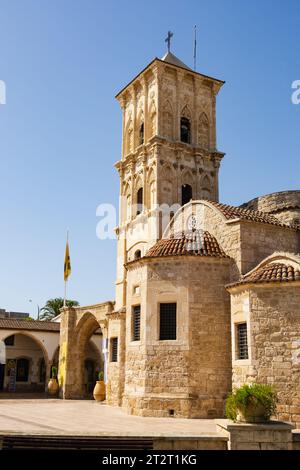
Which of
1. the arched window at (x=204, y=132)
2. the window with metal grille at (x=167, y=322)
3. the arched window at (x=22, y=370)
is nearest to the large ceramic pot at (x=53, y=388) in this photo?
the arched window at (x=22, y=370)

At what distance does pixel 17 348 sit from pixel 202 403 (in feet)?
69.2

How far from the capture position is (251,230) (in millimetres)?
16672

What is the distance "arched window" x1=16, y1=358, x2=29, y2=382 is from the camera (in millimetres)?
32812

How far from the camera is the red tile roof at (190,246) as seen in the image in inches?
637

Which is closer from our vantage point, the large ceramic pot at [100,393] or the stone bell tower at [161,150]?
the large ceramic pot at [100,393]

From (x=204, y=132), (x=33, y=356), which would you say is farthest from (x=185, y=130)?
(x=33, y=356)

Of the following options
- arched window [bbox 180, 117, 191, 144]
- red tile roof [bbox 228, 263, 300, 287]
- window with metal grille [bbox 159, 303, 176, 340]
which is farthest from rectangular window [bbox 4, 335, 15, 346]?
red tile roof [bbox 228, 263, 300, 287]

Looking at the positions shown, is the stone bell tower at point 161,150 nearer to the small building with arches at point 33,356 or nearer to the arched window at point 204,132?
the arched window at point 204,132

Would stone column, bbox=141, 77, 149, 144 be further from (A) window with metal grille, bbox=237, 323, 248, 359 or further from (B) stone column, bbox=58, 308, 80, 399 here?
(A) window with metal grille, bbox=237, 323, 248, 359

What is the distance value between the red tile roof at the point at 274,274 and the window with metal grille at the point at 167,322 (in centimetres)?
247

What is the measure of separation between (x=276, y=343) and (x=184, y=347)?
10.4 ft

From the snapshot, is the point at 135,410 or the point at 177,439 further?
the point at 135,410
